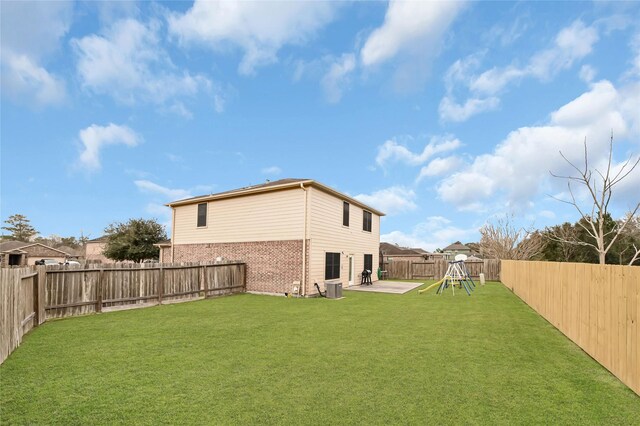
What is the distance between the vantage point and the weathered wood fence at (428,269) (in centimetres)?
2620

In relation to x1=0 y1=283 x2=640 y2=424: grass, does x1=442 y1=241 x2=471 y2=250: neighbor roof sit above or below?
below

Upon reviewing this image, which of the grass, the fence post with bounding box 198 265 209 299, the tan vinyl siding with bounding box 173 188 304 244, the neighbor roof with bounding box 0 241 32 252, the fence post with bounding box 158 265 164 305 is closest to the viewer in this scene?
the grass

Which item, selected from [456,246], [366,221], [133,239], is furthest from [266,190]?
[456,246]

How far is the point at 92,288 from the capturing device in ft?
36.1

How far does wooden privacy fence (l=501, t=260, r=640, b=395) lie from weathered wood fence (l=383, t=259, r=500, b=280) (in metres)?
17.7

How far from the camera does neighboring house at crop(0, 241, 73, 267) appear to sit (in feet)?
150

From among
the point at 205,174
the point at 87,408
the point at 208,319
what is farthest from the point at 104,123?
the point at 87,408

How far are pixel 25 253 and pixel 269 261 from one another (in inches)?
1997

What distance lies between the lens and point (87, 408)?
13.0 ft

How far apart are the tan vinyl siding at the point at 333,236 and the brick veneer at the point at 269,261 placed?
88 centimetres

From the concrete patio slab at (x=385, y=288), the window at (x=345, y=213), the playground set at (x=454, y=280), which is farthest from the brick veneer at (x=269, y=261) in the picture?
the playground set at (x=454, y=280)

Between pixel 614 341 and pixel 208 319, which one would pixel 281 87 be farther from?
pixel 614 341

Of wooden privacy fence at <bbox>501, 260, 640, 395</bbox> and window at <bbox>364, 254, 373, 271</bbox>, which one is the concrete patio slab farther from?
wooden privacy fence at <bbox>501, 260, 640, 395</bbox>

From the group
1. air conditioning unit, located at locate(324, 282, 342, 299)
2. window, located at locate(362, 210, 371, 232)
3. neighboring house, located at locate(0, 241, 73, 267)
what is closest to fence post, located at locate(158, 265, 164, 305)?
air conditioning unit, located at locate(324, 282, 342, 299)
